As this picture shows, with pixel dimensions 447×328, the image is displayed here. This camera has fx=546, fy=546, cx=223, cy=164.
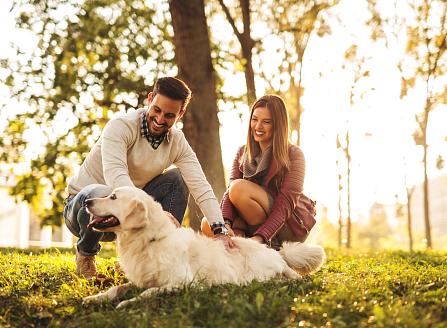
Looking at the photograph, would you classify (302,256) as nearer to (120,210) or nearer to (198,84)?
(120,210)

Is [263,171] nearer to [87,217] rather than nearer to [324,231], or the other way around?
[87,217]

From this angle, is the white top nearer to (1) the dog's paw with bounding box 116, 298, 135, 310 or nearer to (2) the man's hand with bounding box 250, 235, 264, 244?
(2) the man's hand with bounding box 250, 235, 264, 244

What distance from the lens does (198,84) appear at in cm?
871

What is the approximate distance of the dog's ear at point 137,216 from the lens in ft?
13.3

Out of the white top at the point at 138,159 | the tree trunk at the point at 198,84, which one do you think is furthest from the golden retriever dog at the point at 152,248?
the tree trunk at the point at 198,84

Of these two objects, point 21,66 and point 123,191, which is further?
point 21,66

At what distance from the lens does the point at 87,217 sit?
15.8 ft

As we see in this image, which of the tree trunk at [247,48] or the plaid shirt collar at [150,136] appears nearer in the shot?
the plaid shirt collar at [150,136]

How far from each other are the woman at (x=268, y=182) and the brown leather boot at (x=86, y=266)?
1.31m

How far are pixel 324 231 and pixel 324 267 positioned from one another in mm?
50742

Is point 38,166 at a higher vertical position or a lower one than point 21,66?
lower

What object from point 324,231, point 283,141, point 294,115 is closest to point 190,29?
point 283,141

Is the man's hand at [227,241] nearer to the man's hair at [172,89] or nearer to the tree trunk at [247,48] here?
the man's hair at [172,89]

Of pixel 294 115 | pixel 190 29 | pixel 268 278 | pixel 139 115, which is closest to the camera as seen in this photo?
pixel 268 278
